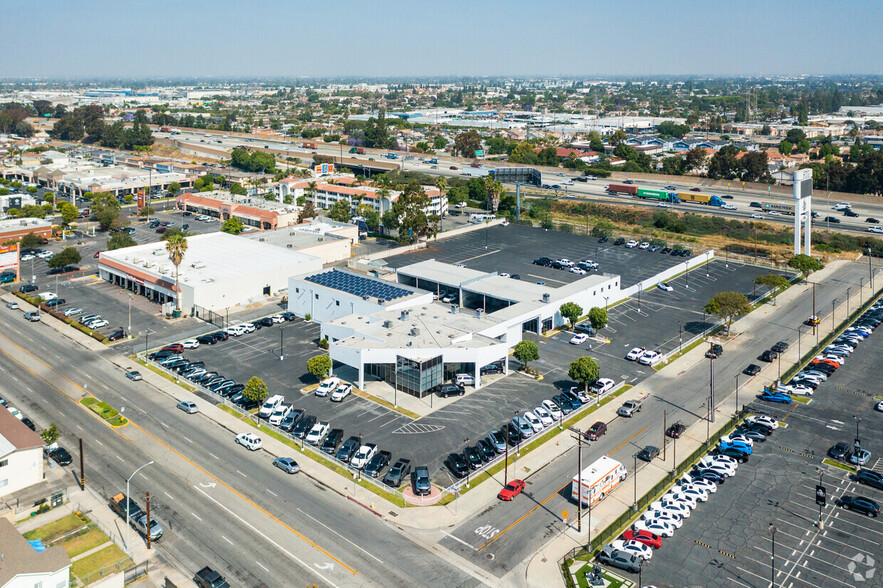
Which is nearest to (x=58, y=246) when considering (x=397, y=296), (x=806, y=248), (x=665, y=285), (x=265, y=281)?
(x=265, y=281)

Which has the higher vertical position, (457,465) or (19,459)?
(19,459)

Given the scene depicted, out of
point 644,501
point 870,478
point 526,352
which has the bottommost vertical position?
point 644,501

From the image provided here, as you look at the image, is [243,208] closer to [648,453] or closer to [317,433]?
[317,433]

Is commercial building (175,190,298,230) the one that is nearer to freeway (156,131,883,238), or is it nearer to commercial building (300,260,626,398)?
commercial building (300,260,626,398)

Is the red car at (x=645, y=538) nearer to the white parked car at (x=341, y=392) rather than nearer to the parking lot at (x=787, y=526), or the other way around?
the parking lot at (x=787, y=526)

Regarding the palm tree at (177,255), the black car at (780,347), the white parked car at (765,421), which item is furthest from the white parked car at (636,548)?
the palm tree at (177,255)

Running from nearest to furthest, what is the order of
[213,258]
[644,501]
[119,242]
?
1. [644,501]
2. [213,258]
3. [119,242]

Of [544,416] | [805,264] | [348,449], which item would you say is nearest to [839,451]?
[544,416]

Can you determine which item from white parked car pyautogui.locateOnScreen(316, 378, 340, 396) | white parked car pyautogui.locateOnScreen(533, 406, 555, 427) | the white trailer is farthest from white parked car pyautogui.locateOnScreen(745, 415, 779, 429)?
white parked car pyautogui.locateOnScreen(316, 378, 340, 396)
